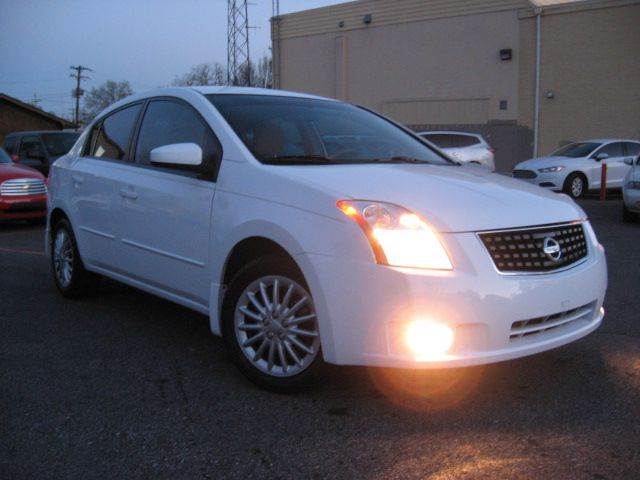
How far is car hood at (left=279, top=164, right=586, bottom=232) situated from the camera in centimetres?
326

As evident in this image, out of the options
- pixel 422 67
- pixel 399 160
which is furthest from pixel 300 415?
pixel 422 67

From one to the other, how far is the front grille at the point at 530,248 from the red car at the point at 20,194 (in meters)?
9.73

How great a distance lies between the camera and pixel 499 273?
10.4 feet

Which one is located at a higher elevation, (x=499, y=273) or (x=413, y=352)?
(x=499, y=273)

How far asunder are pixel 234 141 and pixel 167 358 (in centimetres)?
138

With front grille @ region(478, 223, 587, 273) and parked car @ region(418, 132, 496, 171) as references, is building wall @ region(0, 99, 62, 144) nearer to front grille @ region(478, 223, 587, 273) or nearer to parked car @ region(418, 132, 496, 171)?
parked car @ region(418, 132, 496, 171)

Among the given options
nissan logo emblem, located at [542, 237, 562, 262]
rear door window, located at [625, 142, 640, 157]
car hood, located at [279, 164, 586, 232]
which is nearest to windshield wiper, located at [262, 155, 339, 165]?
car hood, located at [279, 164, 586, 232]

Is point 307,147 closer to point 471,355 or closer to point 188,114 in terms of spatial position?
point 188,114

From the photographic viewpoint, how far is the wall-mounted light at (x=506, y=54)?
25.1 metres

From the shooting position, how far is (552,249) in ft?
11.1

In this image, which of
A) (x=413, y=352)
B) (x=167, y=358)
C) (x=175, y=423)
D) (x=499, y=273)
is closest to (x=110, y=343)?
(x=167, y=358)

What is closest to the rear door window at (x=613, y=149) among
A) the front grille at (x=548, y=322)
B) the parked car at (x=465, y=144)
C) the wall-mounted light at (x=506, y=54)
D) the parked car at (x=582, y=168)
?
the parked car at (x=582, y=168)

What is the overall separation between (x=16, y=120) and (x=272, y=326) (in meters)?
36.0

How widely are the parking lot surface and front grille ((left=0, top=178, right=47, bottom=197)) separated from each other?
7121 mm
